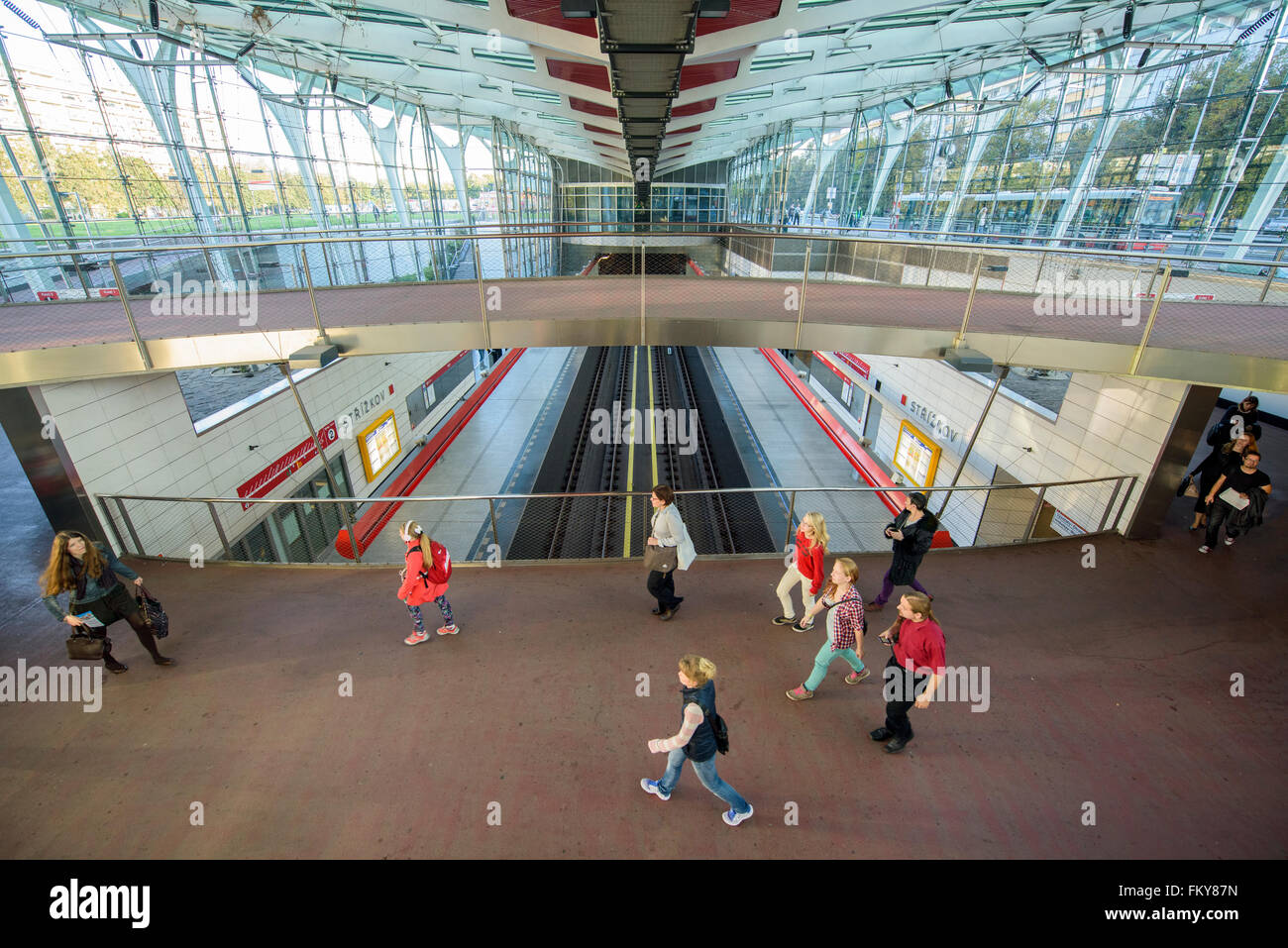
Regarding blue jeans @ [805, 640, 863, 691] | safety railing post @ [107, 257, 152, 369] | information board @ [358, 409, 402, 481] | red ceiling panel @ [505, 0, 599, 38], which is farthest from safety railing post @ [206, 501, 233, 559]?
red ceiling panel @ [505, 0, 599, 38]

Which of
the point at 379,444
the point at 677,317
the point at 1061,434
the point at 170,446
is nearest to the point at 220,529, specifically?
the point at 170,446

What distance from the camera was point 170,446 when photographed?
6676mm

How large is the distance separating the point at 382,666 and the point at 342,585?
1396 millimetres

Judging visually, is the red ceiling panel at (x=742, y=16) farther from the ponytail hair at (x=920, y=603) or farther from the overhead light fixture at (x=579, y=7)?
the ponytail hair at (x=920, y=603)

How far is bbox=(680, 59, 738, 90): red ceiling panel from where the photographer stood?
854 cm

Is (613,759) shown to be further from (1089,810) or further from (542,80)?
(542,80)

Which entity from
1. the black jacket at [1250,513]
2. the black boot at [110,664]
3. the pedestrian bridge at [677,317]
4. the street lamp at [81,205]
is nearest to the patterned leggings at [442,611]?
the black boot at [110,664]

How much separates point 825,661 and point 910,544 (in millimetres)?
1403

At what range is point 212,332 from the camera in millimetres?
5660

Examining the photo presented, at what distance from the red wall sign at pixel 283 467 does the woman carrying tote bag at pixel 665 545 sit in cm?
569

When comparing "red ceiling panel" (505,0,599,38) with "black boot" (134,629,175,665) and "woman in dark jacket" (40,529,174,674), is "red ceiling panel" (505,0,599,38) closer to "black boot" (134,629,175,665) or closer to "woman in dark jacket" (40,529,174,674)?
"woman in dark jacket" (40,529,174,674)
